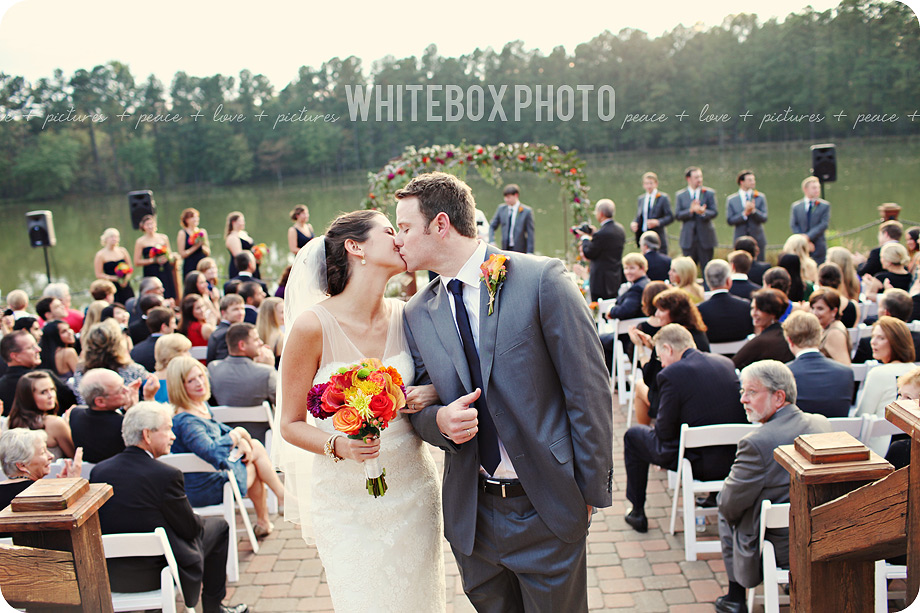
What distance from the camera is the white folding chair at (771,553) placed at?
327 cm

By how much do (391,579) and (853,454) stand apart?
1732 mm

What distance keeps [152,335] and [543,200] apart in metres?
26.9

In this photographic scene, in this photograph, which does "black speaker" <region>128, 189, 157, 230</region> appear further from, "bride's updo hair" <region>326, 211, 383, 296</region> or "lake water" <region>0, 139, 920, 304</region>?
"bride's updo hair" <region>326, 211, 383, 296</region>

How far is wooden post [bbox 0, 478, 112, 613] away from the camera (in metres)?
2.27

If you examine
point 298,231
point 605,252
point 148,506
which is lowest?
point 148,506

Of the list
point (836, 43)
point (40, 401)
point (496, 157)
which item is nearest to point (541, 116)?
point (836, 43)

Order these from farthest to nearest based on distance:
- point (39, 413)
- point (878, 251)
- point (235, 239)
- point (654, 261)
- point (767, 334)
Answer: point (235, 239) < point (654, 261) < point (878, 251) < point (767, 334) < point (39, 413)

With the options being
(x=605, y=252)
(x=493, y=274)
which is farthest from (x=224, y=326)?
(x=605, y=252)

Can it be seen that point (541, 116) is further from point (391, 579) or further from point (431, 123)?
point (391, 579)

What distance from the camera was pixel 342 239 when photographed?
293cm

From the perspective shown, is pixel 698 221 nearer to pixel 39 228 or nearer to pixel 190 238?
pixel 190 238

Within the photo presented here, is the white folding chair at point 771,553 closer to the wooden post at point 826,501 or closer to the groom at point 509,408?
the wooden post at point 826,501

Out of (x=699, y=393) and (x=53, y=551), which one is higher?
(x=53, y=551)

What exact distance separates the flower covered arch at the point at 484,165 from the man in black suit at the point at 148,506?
784cm
